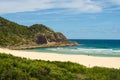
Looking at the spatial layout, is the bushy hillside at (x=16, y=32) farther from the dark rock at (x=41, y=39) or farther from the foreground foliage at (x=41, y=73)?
the foreground foliage at (x=41, y=73)

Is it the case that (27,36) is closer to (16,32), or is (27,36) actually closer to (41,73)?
(16,32)

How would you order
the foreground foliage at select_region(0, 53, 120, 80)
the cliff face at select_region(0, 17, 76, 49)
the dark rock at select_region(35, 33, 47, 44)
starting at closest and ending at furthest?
the foreground foliage at select_region(0, 53, 120, 80)
the cliff face at select_region(0, 17, 76, 49)
the dark rock at select_region(35, 33, 47, 44)

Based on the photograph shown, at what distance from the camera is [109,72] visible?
10.9 m

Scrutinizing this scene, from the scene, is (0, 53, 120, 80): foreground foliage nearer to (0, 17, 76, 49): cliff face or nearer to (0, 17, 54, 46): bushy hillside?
(0, 17, 54, 46): bushy hillside

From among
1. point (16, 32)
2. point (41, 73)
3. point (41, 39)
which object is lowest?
point (41, 73)

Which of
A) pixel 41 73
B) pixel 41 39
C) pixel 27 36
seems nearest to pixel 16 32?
pixel 27 36

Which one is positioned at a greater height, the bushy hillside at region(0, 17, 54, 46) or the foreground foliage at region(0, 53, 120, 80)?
the bushy hillside at region(0, 17, 54, 46)

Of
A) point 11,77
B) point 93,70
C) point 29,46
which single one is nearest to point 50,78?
point 11,77

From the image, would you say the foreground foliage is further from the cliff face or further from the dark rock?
the dark rock

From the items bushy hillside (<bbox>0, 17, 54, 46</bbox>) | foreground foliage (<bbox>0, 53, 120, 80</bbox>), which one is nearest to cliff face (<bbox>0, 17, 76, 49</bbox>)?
bushy hillside (<bbox>0, 17, 54, 46</bbox>)

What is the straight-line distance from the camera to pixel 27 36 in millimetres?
110250

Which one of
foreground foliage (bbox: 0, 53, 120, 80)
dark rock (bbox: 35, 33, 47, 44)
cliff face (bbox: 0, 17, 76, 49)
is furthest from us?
dark rock (bbox: 35, 33, 47, 44)

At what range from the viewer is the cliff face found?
9781 cm

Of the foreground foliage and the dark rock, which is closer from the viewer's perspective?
the foreground foliage
